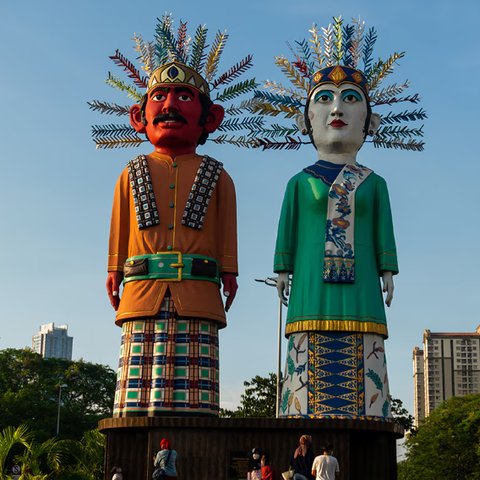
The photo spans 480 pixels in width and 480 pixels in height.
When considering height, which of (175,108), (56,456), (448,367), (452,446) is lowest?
(56,456)

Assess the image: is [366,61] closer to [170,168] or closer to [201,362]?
[170,168]

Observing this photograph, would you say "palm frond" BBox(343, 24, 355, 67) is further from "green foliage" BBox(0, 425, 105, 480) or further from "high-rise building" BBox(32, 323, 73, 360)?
"high-rise building" BBox(32, 323, 73, 360)

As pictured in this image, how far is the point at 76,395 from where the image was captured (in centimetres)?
4269

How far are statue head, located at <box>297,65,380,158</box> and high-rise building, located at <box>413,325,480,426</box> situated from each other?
5032cm

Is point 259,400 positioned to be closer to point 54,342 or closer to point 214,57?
point 214,57

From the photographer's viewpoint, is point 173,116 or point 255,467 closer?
point 255,467

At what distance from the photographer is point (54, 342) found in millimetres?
111438

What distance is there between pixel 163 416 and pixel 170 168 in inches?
157

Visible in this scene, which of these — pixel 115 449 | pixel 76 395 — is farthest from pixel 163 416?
pixel 76 395

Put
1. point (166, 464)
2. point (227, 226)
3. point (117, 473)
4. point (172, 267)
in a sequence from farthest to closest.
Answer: point (227, 226) < point (172, 267) < point (117, 473) < point (166, 464)

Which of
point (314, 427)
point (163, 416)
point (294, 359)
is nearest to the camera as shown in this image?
point (314, 427)

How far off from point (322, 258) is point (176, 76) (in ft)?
12.6

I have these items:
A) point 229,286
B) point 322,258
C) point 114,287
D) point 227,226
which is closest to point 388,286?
point 322,258

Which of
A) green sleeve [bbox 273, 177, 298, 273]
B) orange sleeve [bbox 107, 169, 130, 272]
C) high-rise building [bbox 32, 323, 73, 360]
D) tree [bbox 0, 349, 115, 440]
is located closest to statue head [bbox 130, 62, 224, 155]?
orange sleeve [bbox 107, 169, 130, 272]
